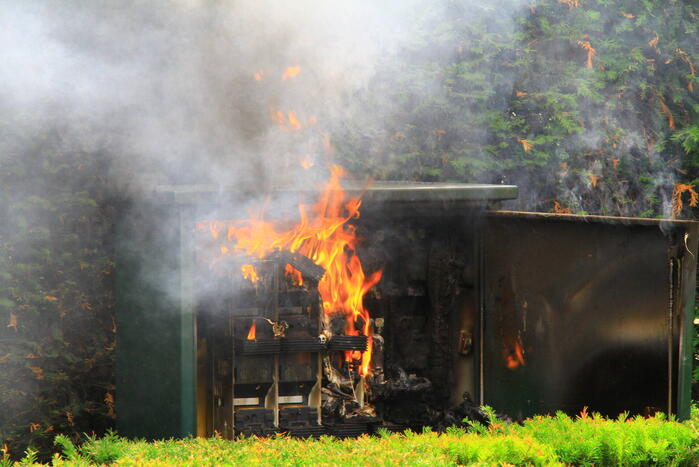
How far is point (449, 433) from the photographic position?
6.89m

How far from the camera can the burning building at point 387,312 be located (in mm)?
7168

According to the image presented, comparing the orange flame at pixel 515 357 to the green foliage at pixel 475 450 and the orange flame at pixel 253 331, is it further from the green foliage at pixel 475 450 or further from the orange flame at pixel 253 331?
the orange flame at pixel 253 331

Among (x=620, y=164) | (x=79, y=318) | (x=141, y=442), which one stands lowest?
(x=141, y=442)

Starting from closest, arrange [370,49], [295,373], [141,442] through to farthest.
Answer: [141,442] → [295,373] → [370,49]

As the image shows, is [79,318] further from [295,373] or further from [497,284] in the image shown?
[497,284]

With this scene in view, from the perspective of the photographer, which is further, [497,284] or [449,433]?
[497,284]

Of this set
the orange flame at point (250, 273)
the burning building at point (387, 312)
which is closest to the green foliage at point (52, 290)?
the burning building at point (387, 312)

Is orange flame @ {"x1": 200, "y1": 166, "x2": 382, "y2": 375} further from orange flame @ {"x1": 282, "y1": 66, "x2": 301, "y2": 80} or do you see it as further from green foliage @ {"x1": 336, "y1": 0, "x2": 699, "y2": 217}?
green foliage @ {"x1": 336, "y1": 0, "x2": 699, "y2": 217}

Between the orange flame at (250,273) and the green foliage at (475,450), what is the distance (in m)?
1.67

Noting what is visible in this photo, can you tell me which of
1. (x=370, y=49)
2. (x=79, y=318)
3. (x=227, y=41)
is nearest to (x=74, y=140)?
(x=79, y=318)

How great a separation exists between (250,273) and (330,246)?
808 mm

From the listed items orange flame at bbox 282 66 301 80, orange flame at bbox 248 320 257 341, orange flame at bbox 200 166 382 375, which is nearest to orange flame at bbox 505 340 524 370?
orange flame at bbox 200 166 382 375

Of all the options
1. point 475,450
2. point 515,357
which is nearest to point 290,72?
point 515,357

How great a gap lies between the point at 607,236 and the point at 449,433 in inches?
82.9
